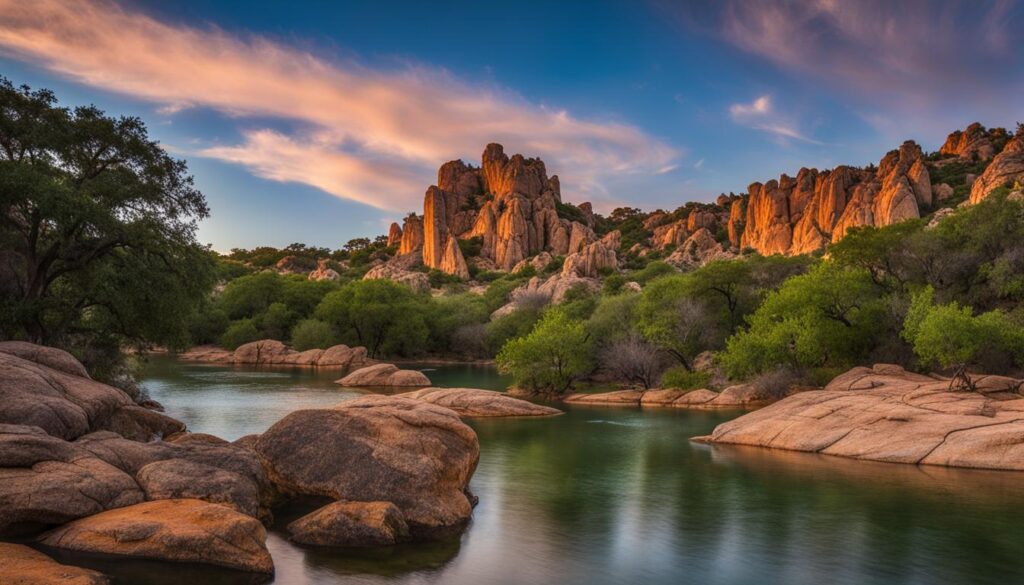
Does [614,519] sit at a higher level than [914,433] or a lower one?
lower

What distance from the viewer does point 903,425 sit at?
24359 mm

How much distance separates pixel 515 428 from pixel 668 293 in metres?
25.6

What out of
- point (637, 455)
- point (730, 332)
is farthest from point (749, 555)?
point (730, 332)

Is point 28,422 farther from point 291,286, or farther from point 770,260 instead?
point 291,286

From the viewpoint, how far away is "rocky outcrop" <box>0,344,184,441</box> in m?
15.6

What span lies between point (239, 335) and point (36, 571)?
77.8m

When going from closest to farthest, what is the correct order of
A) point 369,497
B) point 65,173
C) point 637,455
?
point 369,497, point 637,455, point 65,173

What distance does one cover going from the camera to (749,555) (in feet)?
47.5

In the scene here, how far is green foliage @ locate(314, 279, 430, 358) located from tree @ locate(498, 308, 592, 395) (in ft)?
119

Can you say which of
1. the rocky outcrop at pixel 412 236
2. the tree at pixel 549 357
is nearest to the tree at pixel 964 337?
the tree at pixel 549 357

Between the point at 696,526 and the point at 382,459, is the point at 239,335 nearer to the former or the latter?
the point at 382,459

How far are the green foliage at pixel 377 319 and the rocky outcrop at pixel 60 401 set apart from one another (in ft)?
195

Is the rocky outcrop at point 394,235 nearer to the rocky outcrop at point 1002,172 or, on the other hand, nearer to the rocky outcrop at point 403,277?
the rocky outcrop at point 403,277

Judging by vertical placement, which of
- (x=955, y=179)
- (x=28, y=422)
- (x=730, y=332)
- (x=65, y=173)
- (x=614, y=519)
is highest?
(x=955, y=179)
